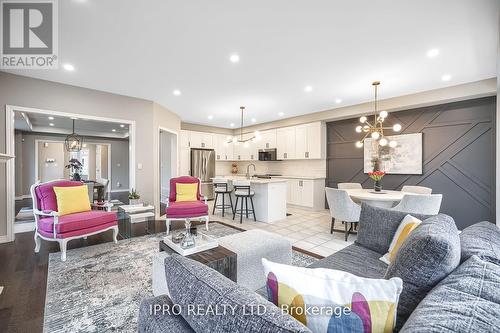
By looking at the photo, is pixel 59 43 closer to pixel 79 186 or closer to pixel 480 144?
pixel 79 186

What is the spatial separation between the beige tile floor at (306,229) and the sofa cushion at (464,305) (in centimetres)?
245

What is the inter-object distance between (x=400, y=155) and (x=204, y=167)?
5515 mm

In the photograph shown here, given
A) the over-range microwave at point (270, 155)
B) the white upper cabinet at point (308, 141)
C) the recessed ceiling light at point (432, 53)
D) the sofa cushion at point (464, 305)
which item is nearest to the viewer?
the sofa cushion at point (464, 305)

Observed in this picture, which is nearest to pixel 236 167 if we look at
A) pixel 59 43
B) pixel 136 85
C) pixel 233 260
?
pixel 136 85

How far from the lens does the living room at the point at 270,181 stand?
78 centimetres

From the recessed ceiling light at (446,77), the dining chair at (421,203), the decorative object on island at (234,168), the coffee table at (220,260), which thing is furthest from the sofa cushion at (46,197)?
the recessed ceiling light at (446,77)

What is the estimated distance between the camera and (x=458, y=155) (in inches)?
172

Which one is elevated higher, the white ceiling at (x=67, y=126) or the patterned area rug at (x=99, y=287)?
the white ceiling at (x=67, y=126)

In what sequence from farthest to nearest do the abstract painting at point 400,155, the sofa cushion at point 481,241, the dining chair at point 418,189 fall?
the abstract painting at point 400,155 < the dining chair at point 418,189 < the sofa cushion at point 481,241

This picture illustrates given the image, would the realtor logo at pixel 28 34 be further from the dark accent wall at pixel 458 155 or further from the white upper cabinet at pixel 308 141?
the dark accent wall at pixel 458 155

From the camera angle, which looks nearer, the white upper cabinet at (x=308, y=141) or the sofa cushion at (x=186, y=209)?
the sofa cushion at (x=186, y=209)

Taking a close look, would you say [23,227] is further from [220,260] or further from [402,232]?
[402,232]

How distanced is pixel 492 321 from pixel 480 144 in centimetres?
512

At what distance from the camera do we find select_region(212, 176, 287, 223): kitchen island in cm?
486
